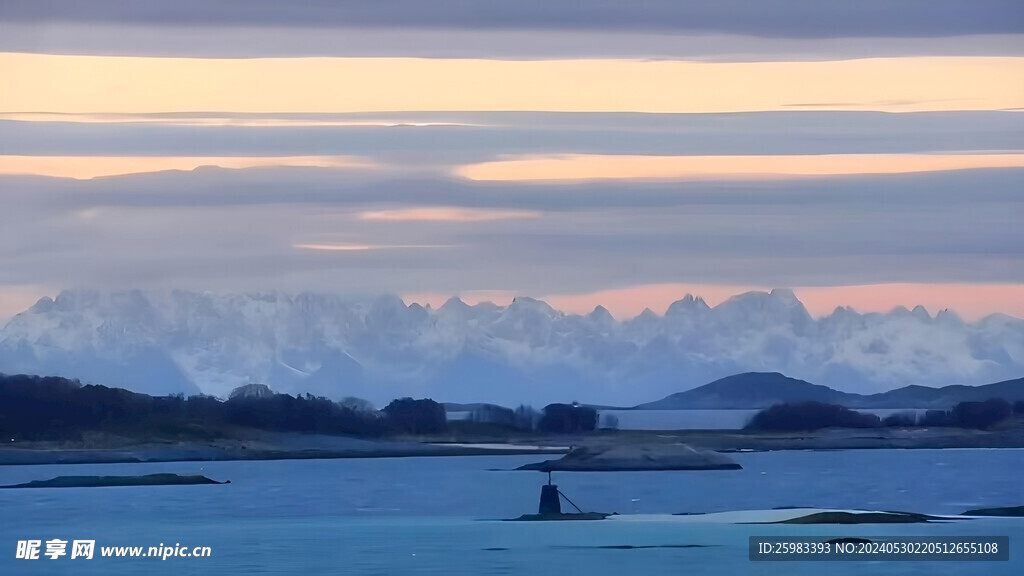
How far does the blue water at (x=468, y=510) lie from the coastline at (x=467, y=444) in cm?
9

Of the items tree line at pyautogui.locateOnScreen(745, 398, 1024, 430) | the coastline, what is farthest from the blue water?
tree line at pyautogui.locateOnScreen(745, 398, 1024, 430)

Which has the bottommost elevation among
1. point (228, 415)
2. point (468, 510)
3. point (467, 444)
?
point (468, 510)

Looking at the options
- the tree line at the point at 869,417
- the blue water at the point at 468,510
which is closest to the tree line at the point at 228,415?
the blue water at the point at 468,510

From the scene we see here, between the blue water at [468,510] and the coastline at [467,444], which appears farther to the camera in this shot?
the coastline at [467,444]

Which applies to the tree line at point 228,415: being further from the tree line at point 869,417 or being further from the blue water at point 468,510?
the tree line at point 869,417

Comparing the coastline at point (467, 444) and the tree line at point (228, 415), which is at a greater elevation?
the tree line at point (228, 415)

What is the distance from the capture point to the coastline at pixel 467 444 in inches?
439

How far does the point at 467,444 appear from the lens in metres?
11.1

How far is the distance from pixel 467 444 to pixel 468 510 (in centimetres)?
52

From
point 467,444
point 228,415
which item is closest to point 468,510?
point 467,444

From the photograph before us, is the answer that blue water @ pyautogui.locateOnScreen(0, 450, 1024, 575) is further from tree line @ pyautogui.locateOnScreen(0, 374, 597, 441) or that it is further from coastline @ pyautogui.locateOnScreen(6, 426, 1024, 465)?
tree line @ pyautogui.locateOnScreen(0, 374, 597, 441)

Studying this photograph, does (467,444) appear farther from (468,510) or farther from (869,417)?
(869,417)

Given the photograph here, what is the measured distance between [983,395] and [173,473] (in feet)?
21.3

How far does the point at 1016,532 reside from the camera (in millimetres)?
10570
